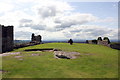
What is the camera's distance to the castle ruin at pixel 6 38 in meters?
46.1

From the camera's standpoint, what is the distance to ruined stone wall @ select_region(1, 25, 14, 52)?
1853 inches

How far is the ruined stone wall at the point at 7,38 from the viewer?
1853 inches

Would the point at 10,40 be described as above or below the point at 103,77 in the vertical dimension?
above

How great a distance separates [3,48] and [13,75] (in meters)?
34.2

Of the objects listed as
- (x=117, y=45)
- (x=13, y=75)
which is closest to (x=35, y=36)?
(x=117, y=45)

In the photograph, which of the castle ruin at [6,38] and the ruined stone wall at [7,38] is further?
the ruined stone wall at [7,38]

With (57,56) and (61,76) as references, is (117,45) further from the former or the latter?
(61,76)

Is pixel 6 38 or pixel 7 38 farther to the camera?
pixel 7 38

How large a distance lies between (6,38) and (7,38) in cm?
51

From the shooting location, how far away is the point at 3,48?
4638 centimetres

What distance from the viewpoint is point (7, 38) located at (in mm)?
49094

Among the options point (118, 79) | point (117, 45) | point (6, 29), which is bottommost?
point (118, 79)

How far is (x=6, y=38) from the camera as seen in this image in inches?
1914

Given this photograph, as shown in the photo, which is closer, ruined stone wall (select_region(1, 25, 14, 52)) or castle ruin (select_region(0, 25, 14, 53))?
castle ruin (select_region(0, 25, 14, 53))
